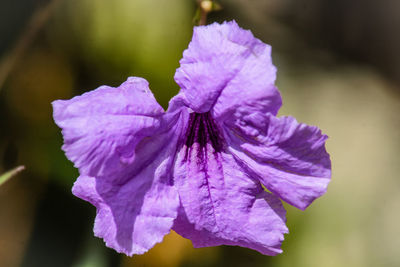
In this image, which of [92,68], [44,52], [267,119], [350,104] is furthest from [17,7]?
[350,104]

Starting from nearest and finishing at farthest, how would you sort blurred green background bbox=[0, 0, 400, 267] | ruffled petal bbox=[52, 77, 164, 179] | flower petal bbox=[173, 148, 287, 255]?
ruffled petal bbox=[52, 77, 164, 179]
flower petal bbox=[173, 148, 287, 255]
blurred green background bbox=[0, 0, 400, 267]

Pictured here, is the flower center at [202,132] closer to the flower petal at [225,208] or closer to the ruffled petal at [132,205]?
the flower petal at [225,208]

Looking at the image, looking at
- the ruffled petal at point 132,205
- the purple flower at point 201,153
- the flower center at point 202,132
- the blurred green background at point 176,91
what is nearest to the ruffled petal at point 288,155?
the purple flower at point 201,153

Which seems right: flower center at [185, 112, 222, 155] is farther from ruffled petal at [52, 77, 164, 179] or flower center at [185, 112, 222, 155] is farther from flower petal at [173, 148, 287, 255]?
ruffled petal at [52, 77, 164, 179]

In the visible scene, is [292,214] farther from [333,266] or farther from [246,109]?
[246,109]

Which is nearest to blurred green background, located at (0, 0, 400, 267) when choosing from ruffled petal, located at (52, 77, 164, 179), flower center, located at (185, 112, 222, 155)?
flower center, located at (185, 112, 222, 155)

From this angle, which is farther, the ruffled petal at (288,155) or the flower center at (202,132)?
the flower center at (202,132)
